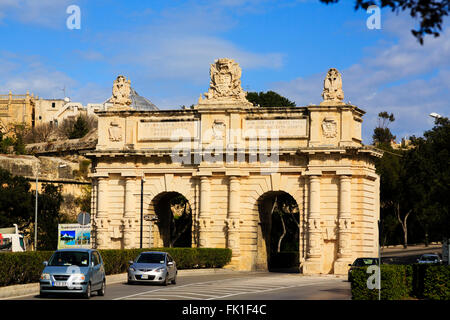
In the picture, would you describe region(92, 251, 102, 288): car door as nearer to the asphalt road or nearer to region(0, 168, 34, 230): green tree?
the asphalt road

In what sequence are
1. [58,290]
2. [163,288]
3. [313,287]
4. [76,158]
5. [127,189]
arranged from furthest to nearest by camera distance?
[76,158]
[127,189]
[313,287]
[163,288]
[58,290]

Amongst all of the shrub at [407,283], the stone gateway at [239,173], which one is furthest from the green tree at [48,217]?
the shrub at [407,283]

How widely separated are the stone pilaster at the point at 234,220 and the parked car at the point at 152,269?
48.0 feet

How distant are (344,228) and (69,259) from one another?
24.2 meters

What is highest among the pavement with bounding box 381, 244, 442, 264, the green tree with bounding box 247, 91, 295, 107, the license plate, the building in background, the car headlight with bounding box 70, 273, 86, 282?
the building in background

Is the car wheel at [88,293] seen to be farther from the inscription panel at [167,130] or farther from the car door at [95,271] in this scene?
the inscription panel at [167,130]

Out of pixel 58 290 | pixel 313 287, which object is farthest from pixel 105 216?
pixel 58 290

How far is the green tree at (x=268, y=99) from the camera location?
92.2m

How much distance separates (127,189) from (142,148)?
2.71 m

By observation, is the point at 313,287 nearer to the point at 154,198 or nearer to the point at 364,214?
the point at 364,214

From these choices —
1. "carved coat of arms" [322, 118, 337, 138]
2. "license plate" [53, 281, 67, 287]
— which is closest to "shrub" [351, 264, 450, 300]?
"license plate" [53, 281, 67, 287]

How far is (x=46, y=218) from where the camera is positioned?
262 ft

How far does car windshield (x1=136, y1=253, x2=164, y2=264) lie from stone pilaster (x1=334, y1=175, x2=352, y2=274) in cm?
1514

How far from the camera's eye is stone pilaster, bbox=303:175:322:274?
171 feet
